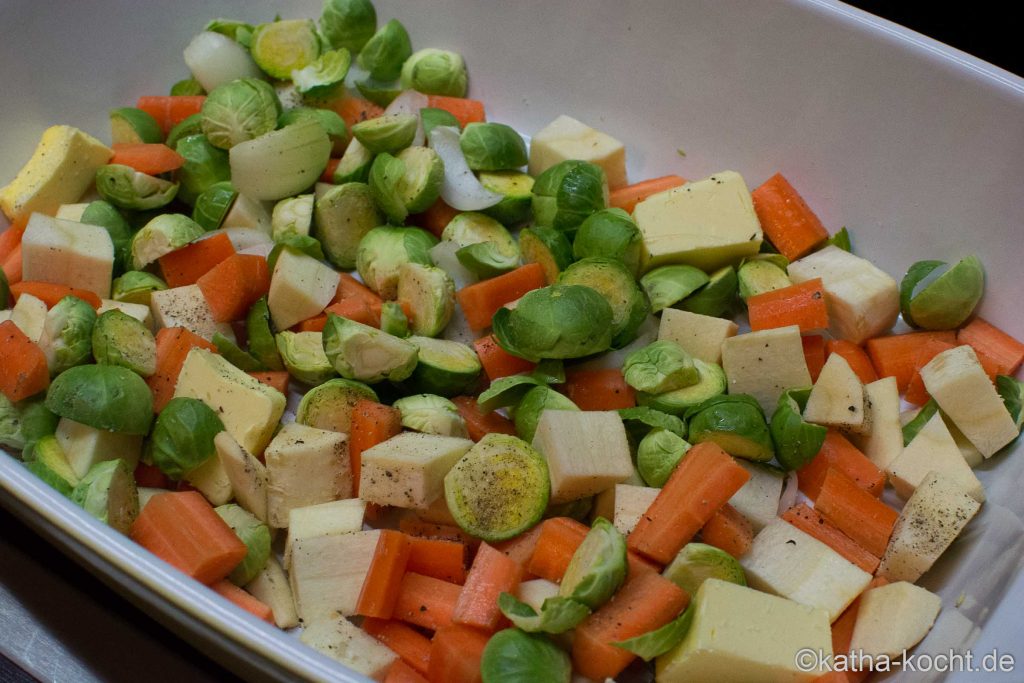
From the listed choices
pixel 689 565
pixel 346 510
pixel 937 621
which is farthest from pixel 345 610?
pixel 937 621

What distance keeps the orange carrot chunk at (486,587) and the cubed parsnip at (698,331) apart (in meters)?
0.79

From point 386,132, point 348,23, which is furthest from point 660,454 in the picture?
point 348,23

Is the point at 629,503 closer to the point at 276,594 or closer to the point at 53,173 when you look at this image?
the point at 276,594

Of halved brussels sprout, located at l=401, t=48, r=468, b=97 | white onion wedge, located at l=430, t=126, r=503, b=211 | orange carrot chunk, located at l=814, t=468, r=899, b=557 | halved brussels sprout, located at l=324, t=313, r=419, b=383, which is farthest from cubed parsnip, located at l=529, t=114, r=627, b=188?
orange carrot chunk, located at l=814, t=468, r=899, b=557

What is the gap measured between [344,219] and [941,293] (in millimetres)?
1641

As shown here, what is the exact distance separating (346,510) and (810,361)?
4.12 feet

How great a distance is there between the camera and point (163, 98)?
2.95 metres

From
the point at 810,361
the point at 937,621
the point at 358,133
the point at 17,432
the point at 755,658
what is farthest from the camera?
the point at 358,133

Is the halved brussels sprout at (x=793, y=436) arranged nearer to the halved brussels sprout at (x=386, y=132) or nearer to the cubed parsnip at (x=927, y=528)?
the cubed parsnip at (x=927, y=528)

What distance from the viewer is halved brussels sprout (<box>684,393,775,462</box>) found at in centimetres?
213

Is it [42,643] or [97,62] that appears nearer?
[42,643]

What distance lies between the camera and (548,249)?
8.34 ft

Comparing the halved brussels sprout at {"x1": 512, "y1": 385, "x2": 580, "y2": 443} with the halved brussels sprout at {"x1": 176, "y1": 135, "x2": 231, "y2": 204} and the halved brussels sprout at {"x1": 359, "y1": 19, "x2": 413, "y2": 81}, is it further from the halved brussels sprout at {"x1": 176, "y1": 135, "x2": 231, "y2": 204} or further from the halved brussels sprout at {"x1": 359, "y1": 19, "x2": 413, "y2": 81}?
the halved brussels sprout at {"x1": 359, "y1": 19, "x2": 413, "y2": 81}

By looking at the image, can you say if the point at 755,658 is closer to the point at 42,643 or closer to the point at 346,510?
the point at 346,510
